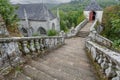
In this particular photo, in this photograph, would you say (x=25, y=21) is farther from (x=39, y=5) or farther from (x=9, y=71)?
→ (x=9, y=71)

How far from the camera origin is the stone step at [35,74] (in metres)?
2.97

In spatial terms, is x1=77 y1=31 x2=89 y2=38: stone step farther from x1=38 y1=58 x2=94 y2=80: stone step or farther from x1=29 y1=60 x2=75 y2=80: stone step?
x1=29 y1=60 x2=75 y2=80: stone step

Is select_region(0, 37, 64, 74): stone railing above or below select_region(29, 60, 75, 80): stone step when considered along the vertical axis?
above

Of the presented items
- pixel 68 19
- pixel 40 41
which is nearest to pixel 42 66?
pixel 40 41

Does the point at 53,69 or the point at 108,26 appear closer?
the point at 53,69

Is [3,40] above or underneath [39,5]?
underneath

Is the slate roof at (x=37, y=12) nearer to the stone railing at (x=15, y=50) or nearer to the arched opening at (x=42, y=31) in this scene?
the arched opening at (x=42, y=31)

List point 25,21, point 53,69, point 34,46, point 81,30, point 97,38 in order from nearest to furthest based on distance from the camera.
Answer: point 53,69 → point 34,46 → point 97,38 → point 81,30 → point 25,21

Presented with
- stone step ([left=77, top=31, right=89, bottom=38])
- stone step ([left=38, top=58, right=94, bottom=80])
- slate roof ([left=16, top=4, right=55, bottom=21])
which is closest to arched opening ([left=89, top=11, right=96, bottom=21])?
stone step ([left=77, top=31, right=89, bottom=38])

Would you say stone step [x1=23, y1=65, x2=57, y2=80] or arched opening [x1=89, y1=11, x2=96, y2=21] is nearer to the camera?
stone step [x1=23, y1=65, x2=57, y2=80]

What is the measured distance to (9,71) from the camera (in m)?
2.99

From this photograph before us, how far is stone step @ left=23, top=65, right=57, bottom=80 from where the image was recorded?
2.97m

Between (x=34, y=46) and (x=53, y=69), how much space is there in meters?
1.30

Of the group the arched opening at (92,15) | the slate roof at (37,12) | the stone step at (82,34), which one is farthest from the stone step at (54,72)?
the slate roof at (37,12)
